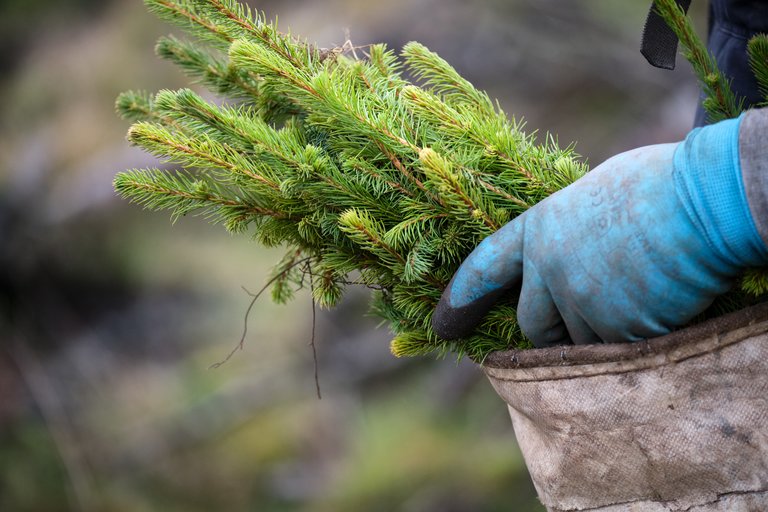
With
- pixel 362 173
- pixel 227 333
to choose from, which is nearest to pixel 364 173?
pixel 362 173

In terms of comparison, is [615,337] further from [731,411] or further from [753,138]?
[753,138]

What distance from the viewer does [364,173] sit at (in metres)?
1.14

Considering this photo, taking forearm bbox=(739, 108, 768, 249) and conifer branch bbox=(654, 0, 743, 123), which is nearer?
forearm bbox=(739, 108, 768, 249)

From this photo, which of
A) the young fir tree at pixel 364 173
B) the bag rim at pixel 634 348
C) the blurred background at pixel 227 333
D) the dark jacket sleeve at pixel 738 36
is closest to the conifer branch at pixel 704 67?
the young fir tree at pixel 364 173

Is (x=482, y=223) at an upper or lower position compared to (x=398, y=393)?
upper

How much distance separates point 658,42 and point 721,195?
41 cm

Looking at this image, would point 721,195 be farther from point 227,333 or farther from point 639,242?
point 227,333

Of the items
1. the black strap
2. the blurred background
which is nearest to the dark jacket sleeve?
the black strap

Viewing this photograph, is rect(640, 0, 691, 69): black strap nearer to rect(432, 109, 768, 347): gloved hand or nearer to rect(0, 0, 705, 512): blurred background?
rect(432, 109, 768, 347): gloved hand

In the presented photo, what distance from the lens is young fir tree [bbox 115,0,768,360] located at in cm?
110

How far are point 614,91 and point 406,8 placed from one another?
4.85 ft

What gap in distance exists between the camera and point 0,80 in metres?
6.00

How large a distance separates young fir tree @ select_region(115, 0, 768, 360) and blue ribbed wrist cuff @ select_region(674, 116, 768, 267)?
9.3 inches

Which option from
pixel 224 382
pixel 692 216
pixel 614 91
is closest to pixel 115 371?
pixel 224 382
